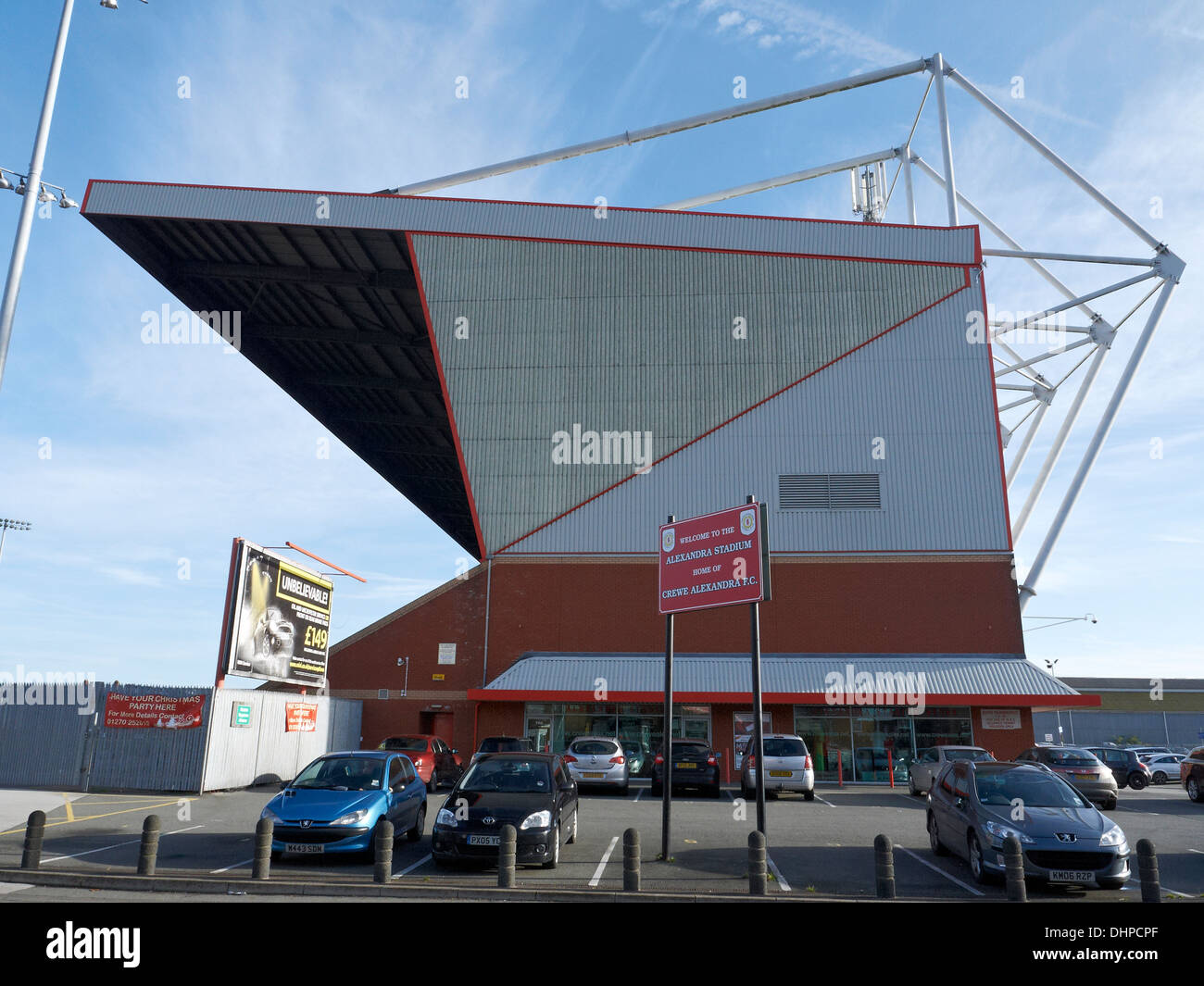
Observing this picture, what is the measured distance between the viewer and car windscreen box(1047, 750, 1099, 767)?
22.0m

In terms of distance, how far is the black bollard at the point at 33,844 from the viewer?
10320 mm

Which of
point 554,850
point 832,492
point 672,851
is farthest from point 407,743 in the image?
point 832,492

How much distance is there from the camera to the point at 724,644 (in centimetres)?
2909

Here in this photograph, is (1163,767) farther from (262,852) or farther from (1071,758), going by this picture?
(262,852)

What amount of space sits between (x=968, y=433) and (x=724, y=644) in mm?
11251

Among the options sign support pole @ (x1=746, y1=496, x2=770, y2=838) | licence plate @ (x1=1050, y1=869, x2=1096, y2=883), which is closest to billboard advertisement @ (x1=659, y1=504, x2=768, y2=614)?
sign support pole @ (x1=746, y1=496, x2=770, y2=838)

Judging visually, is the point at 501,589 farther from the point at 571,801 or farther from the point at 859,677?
the point at 571,801

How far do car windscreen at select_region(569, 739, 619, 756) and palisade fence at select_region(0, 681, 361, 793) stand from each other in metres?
8.74

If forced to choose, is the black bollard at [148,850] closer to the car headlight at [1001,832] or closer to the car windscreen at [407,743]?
the car headlight at [1001,832]

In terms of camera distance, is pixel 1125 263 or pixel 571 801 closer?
pixel 571 801

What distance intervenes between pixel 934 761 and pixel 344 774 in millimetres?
16796

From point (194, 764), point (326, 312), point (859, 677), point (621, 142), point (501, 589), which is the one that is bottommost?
point (194, 764)

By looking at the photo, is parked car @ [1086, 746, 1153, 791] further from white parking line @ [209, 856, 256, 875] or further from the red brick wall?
white parking line @ [209, 856, 256, 875]

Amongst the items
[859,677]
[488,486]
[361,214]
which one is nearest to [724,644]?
[859,677]
